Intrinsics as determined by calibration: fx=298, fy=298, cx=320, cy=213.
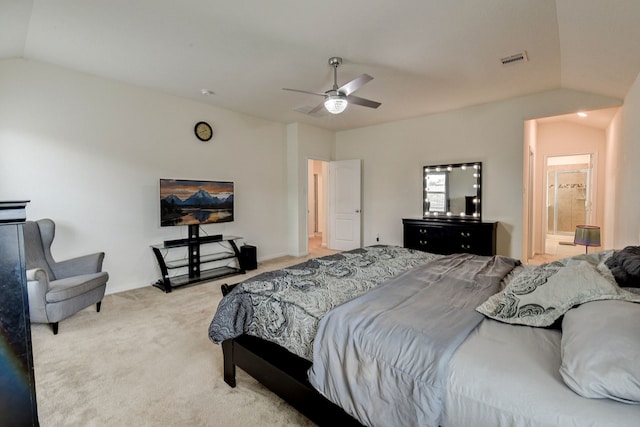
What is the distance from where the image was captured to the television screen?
162 inches

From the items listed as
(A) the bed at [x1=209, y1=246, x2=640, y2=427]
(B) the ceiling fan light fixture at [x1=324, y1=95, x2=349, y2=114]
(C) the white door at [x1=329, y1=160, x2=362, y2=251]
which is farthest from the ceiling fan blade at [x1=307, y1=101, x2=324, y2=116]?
(C) the white door at [x1=329, y1=160, x2=362, y2=251]

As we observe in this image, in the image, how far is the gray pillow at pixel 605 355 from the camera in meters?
0.87

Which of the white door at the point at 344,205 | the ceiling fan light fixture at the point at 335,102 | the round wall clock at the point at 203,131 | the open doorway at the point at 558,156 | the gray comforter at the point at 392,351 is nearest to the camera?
the gray comforter at the point at 392,351

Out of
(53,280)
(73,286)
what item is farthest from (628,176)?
(53,280)

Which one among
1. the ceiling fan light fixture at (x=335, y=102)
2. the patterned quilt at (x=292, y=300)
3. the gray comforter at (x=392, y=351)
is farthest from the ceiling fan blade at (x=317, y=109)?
the gray comforter at (x=392, y=351)

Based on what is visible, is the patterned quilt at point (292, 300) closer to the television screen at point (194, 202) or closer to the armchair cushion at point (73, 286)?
the armchair cushion at point (73, 286)

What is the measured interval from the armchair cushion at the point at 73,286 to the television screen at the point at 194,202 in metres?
1.13

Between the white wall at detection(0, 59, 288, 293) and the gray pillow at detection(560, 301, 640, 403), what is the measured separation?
4592 mm

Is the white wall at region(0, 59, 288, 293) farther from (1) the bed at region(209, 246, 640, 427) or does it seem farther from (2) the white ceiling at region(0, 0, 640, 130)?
(1) the bed at region(209, 246, 640, 427)

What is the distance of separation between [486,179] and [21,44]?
610 cm

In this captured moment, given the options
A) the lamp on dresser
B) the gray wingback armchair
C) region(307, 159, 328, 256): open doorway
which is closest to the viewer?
the gray wingback armchair

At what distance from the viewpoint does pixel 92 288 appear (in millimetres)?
3043

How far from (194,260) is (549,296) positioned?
4356mm

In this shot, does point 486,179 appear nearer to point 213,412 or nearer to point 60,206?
point 213,412
